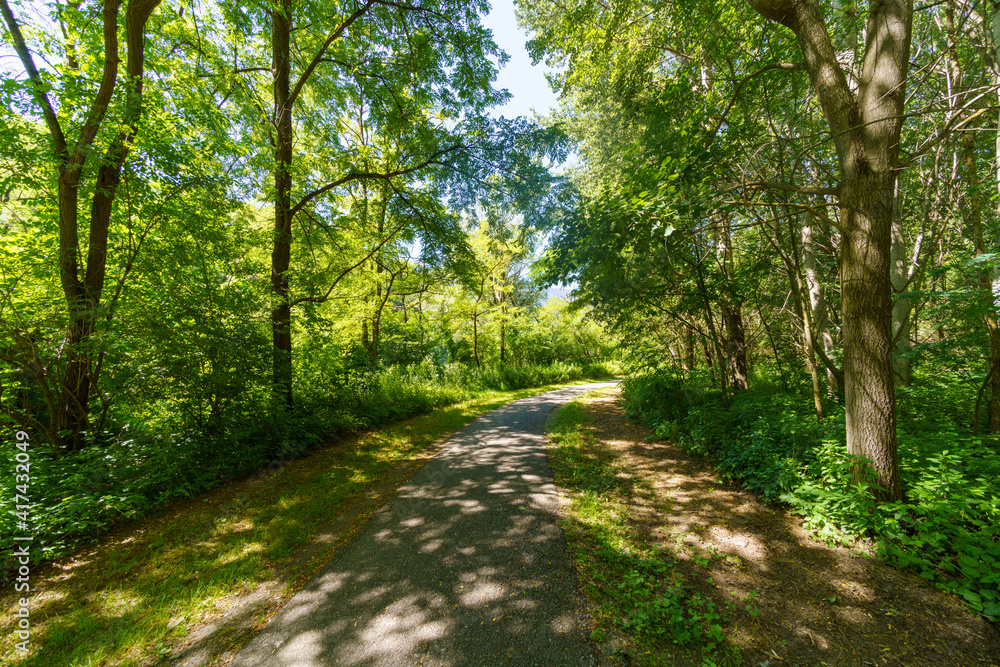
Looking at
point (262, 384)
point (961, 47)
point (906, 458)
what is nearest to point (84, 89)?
point (262, 384)

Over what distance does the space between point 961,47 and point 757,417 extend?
602 centimetres

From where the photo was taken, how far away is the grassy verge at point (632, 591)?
2.09 m

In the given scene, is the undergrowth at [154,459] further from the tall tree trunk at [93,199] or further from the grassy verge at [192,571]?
the tall tree trunk at [93,199]

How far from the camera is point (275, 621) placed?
2.47 m

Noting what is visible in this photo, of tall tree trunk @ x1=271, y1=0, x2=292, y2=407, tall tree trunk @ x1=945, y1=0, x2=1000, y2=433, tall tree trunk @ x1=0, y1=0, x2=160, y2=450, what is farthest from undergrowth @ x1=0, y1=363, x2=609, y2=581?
tall tree trunk @ x1=945, y1=0, x2=1000, y2=433

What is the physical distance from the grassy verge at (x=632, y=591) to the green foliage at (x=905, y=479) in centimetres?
157

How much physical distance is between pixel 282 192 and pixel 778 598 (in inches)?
357

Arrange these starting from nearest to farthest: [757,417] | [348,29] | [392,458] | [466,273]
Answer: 1. [757,417]
2. [392,458]
3. [348,29]
4. [466,273]

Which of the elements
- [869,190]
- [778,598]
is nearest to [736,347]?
[869,190]

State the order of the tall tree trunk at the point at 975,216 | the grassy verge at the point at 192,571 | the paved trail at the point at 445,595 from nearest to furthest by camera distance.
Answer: the paved trail at the point at 445,595
the grassy verge at the point at 192,571
the tall tree trunk at the point at 975,216

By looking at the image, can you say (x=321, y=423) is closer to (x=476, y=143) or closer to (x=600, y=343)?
(x=476, y=143)

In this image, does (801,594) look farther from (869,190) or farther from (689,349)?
(689,349)

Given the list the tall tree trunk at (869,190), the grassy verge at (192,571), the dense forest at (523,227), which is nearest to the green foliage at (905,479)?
the dense forest at (523,227)

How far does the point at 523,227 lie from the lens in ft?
23.8
